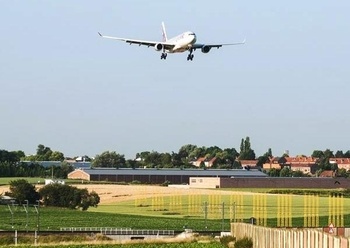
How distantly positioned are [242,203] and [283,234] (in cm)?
9501

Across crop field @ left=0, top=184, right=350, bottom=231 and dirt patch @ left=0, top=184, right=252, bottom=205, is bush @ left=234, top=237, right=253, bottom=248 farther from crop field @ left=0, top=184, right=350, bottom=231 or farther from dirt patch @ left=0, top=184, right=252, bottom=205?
dirt patch @ left=0, top=184, right=252, bottom=205

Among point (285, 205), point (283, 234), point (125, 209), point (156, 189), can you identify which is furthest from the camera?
point (156, 189)

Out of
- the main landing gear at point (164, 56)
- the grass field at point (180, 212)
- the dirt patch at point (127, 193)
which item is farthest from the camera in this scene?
the dirt patch at point (127, 193)

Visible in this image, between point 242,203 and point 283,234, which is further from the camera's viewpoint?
point 242,203

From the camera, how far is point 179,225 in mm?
93875

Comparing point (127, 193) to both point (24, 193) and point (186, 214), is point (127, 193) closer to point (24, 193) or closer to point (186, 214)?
point (24, 193)

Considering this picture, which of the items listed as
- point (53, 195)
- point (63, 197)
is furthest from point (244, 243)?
point (53, 195)

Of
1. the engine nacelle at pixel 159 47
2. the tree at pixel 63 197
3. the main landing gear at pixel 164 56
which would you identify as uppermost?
the engine nacelle at pixel 159 47

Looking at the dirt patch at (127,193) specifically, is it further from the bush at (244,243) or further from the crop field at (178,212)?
the bush at (244,243)

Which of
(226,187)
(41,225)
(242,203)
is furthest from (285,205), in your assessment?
(226,187)

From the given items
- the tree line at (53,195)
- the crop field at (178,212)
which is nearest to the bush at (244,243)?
the crop field at (178,212)

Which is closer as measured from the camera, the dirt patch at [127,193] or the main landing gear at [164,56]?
the main landing gear at [164,56]

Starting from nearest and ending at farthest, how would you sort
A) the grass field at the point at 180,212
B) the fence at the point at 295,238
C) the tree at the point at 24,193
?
1. the fence at the point at 295,238
2. the grass field at the point at 180,212
3. the tree at the point at 24,193

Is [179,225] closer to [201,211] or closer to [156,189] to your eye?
[201,211]
